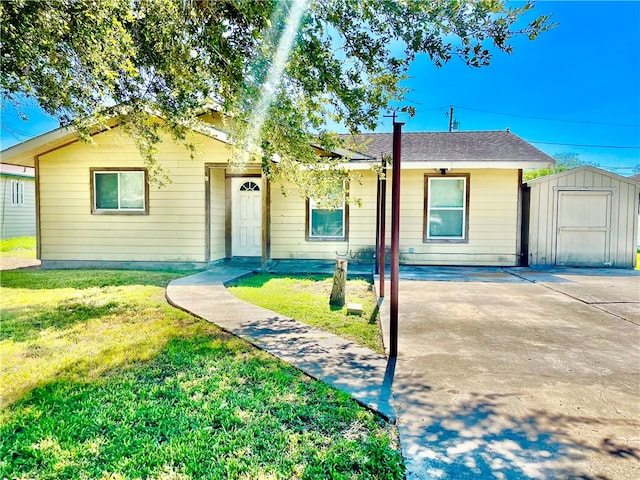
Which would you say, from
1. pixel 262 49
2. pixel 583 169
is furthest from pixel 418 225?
pixel 262 49

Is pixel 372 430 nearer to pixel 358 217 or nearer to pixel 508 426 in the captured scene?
pixel 508 426

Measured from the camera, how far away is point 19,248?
1546 cm

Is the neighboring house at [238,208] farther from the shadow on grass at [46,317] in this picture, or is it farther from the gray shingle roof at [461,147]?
the shadow on grass at [46,317]

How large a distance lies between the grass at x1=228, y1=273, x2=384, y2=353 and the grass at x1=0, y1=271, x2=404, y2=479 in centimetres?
126

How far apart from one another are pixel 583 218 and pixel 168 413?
11532mm

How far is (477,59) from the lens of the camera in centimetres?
404

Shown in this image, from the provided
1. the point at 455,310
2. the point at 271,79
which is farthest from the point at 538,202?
the point at 271,79

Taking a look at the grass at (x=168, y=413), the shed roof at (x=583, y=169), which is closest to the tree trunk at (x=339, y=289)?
the grass at (x=168, y=413)

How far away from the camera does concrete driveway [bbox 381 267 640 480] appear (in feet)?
7.02

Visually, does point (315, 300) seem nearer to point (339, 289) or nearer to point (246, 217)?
point (339, 289)

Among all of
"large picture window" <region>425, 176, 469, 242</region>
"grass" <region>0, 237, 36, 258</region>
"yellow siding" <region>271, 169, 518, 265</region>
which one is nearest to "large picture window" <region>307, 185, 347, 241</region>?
"yellow siding" <region>271, 169, 518, 265</region>

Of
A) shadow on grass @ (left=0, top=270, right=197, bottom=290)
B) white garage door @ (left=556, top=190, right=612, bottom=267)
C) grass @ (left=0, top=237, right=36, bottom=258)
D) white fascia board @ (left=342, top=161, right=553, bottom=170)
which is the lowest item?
shadow on grass @ (left=0, top=270, right=197, bottom=290)

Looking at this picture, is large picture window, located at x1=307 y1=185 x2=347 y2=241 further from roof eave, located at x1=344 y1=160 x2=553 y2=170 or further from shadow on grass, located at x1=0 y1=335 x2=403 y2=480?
shadow on grass, located at x1=0 y1=335 x2=403 y2=480

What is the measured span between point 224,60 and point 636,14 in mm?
17304
